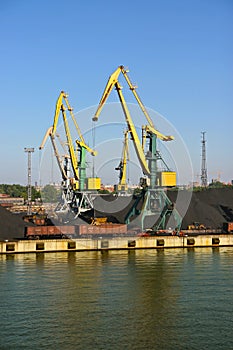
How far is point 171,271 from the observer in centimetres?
3856

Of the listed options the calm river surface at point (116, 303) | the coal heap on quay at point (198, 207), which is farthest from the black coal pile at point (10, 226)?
the coal heap on quay at point (198, 207)

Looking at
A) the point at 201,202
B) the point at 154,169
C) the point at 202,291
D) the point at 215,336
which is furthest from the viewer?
the point at 201,202

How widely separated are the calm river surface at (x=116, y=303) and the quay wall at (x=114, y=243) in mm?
4329

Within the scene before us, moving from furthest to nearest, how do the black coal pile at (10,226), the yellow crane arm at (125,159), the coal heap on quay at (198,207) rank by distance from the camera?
the yellow crane arm at (125,159)
the coal heap on quay at (198,207)
the black coal pile at (10,226)

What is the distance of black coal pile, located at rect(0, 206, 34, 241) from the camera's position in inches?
2095

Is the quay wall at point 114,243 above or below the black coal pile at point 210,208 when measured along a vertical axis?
below

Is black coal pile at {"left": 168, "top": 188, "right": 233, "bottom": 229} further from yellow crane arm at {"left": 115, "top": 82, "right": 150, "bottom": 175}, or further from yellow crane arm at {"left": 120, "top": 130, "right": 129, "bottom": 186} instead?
yellow crane arm at {"left": 120, "top": 130, "right": 129, "bottom": 186}

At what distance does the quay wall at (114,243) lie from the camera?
49875 mm

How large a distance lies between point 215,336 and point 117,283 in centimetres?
1196

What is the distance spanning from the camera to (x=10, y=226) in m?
55.1

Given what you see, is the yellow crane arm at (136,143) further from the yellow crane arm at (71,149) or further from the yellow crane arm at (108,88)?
the yellow crane arm at (71,149)

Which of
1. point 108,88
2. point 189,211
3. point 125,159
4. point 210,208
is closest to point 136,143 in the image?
point 108,88

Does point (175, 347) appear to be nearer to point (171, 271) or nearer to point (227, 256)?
point (171, 271)

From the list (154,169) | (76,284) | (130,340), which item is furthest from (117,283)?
(154,169)
